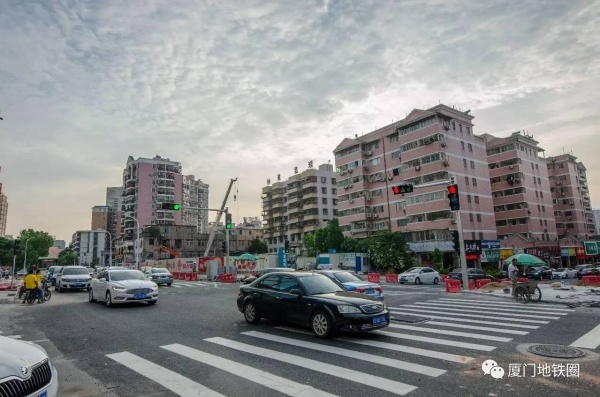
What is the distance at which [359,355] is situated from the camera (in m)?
6.73

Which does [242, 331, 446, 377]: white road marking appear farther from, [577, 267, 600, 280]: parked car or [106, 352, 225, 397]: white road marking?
[577, 267, 600, 280]: parked car

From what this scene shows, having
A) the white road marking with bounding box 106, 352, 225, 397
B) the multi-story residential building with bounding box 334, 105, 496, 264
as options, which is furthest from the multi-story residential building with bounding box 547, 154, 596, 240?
the white road marking with bounding box 106, 352, 225, 397

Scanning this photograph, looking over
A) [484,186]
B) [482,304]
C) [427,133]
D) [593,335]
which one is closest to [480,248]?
[484,186]

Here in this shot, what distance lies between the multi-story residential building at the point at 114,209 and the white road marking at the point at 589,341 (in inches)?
5993

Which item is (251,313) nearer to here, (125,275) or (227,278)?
(125,275)

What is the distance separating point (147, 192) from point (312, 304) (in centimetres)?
9956

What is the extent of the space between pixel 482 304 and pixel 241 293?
9393mm

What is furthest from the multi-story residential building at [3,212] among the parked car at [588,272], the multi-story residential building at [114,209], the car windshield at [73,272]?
the parked car at [588,272]

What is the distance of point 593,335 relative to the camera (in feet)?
27.1

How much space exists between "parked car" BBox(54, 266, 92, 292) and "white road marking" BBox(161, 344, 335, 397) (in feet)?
61.6

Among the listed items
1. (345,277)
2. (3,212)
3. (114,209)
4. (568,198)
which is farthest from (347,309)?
(3,212)

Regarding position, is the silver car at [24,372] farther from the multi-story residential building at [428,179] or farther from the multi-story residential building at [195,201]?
the multi-story residential building at [195,201]

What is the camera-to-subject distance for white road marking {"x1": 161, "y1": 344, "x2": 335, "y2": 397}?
4.93 metres

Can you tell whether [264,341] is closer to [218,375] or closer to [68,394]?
[218,375]
